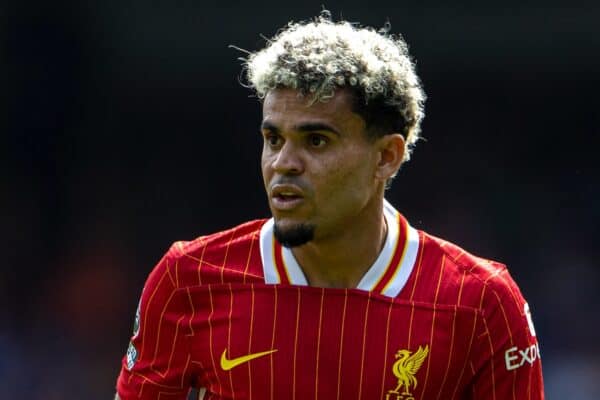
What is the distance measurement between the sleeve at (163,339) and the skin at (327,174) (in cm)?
38

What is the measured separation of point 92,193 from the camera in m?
7.35

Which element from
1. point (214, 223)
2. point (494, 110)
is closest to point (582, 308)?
point (494, 110)

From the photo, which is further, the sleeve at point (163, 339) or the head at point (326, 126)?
the sleeve at point (163, 339)

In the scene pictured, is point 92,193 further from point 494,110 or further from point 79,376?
point 494,110

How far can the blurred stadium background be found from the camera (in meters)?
7.14

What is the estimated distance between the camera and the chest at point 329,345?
2.79 metres

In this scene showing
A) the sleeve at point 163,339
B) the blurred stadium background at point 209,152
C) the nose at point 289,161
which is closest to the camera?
the nose at point 289,161

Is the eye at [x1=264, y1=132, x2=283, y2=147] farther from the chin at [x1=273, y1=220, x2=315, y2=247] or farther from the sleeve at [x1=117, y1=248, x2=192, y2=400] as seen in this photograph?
the sleeve at [x1=117, y1=248, x2=192, y2=400]

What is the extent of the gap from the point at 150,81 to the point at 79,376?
84.0 inches

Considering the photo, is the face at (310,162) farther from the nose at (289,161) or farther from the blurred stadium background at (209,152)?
the blurred stadium background at (209,152)

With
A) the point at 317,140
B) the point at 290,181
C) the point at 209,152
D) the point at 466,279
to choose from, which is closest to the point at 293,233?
the point at 290,181

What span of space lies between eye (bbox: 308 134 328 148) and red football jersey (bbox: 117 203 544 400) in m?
0.37

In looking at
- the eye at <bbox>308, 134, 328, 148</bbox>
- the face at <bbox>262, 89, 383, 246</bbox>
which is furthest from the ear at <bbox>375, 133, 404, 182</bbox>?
the eye at <bbox>308, 134, 328, 148</bbox>

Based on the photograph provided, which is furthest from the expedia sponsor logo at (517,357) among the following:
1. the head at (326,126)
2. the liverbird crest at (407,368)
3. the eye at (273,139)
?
the eye at (273,139)
